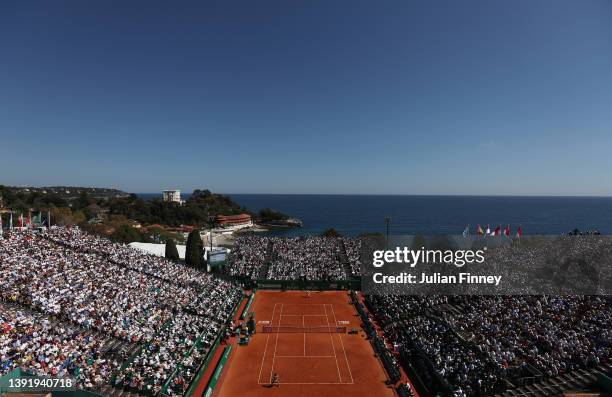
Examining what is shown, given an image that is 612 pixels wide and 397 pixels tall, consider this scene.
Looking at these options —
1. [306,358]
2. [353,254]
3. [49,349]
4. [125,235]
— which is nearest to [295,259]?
[353,254]

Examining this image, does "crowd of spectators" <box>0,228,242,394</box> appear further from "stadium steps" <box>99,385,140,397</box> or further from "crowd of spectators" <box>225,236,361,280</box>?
"crowd of spectators" <box>225,236,361,280</box>

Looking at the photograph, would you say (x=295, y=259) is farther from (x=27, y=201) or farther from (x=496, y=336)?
(x=27, y=201)

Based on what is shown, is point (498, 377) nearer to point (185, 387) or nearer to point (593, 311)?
point (593, 311)

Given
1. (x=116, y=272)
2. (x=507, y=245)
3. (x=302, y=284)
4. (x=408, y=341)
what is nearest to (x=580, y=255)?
(x=507, y=245)

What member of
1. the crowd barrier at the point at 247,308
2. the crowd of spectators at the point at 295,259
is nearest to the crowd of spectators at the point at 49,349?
the crowd barrier at the point at 247,308

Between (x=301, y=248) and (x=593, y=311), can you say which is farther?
(x=301, y=248)

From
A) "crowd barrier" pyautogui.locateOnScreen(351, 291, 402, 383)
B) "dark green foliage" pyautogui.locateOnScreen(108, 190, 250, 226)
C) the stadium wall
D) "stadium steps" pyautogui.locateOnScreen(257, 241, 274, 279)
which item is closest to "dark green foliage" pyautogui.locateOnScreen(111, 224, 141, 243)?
"stadium steps" pyautogui.locateOnScreen(257, 241, 274, 279)

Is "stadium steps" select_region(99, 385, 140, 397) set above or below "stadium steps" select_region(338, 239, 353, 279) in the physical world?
below
